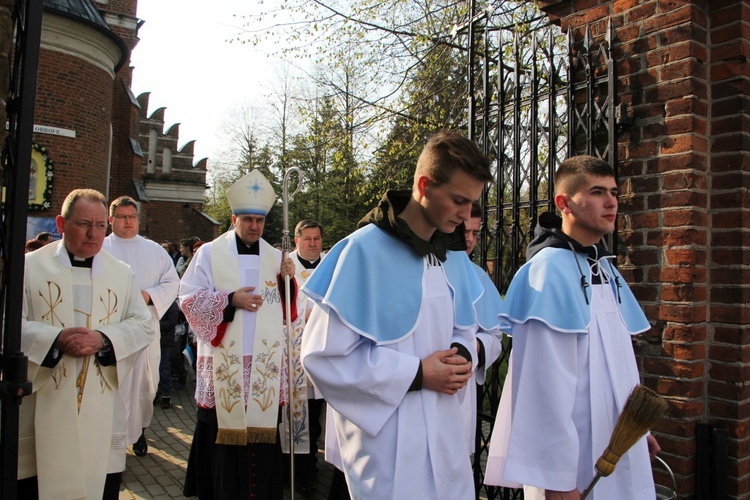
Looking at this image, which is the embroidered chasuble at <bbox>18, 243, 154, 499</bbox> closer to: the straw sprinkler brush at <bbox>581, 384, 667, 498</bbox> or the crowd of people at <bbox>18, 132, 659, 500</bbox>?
the crowd of people at <bbox>18, 132, 659, 500</bbox>

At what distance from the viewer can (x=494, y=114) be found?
4.20 metres

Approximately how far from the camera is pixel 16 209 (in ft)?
7.86

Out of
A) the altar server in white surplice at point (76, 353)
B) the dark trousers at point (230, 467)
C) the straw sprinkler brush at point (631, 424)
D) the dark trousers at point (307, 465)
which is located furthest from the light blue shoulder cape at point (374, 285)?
the dark trousers at point (307, 465)

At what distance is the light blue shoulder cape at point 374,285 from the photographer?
226 cm

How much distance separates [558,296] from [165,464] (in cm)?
464

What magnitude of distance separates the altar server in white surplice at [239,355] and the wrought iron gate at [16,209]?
6.36 ft

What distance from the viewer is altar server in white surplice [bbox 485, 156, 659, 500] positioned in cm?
240

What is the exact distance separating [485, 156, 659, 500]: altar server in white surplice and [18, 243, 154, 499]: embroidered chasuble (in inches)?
92.1

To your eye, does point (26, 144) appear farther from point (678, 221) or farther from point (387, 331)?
point (678, 221)

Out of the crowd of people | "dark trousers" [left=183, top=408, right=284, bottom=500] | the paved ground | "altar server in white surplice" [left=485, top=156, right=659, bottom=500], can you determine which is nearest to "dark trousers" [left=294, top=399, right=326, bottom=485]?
the paved ground

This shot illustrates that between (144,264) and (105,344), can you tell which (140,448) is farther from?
(105,344)

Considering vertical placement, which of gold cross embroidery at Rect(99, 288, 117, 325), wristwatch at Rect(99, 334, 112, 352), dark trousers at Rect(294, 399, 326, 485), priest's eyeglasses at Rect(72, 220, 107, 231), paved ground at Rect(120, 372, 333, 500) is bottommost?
paved ground at Rect(120, 372, 333, 500)

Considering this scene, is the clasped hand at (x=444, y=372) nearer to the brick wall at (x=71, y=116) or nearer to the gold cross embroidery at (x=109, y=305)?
A: the gold cross embroidery at (x=109, y=305)

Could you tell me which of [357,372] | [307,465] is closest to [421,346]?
[357,372]
